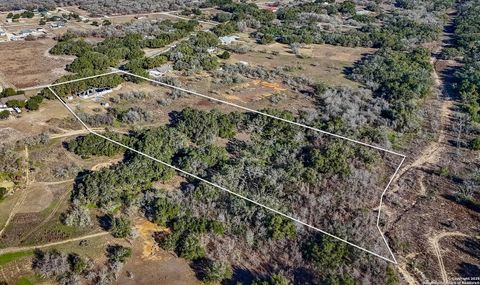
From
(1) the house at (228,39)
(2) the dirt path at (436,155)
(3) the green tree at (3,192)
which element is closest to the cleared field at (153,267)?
(3) the green tree at (3,192)

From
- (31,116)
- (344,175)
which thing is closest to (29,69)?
(31,116)

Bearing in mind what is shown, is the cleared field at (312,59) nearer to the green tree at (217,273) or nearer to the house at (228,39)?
the house at (228,39)

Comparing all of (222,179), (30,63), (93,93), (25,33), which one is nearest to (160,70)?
(93,93)

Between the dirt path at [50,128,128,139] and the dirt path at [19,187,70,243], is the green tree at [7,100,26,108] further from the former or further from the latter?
the dirt path at [19,187,70,243]

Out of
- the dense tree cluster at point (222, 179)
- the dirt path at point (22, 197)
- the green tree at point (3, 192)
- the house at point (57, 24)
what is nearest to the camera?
the dense tree cluster at point (222, 179)

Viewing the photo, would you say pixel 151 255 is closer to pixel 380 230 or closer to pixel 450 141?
pixel 380 230

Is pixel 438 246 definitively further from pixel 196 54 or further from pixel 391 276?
pixel 196 54

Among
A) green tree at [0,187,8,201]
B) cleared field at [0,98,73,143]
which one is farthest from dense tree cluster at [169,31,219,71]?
green tree at [0,187,8,201]
